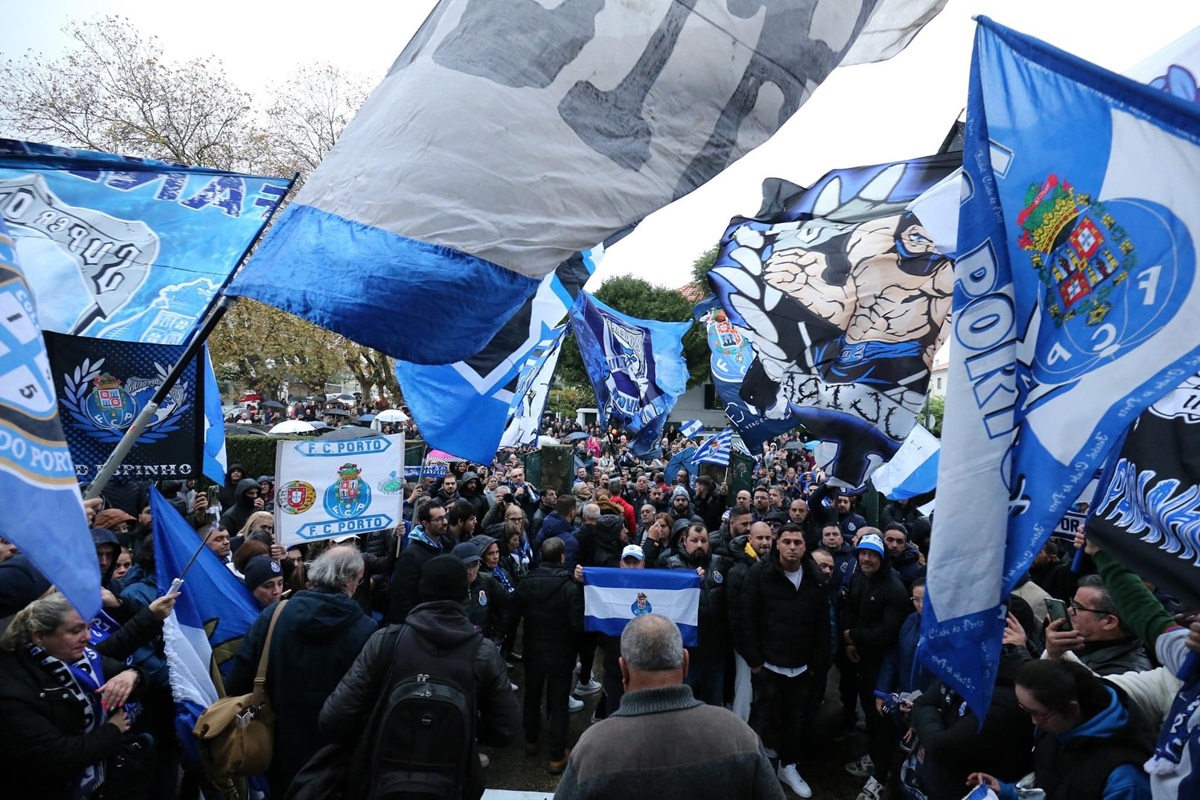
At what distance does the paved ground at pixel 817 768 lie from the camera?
5.36 metres

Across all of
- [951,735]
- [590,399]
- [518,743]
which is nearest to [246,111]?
[518,743]

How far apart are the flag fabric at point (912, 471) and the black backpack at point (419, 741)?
22.5 ft

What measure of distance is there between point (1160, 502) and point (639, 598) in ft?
11.0

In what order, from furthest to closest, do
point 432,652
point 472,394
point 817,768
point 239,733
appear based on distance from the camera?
point 472,394
point 817,768
point 239,733
point 432,652

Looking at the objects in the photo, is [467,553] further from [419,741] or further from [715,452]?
[715,452]

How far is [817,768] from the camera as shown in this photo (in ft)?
18.6

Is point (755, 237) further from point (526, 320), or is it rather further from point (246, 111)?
point (246, 111)

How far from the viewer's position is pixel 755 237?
639 centimetres

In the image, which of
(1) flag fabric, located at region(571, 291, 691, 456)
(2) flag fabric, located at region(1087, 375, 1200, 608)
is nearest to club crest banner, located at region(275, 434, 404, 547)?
(1) flag fabric, located at region(571, 291, 691, 456)

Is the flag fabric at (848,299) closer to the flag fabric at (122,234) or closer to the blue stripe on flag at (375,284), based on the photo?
the blue stripe on flag at (375,284)

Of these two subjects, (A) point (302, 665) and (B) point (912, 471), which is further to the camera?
(B) point (912, 471)

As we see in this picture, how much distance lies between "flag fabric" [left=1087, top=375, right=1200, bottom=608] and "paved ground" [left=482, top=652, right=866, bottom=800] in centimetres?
296

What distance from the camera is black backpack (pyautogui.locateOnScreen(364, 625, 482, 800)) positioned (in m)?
2.84

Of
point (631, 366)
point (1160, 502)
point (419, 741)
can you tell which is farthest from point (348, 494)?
point (1160, 502)
